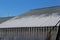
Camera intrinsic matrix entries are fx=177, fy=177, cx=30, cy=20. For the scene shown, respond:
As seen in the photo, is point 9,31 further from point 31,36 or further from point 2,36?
point 31,36

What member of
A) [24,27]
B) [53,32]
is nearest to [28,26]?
[24,27]

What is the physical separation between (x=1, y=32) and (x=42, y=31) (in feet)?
10.1

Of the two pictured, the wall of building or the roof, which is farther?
the roof

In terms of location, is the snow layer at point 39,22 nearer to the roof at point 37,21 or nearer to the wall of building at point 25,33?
the roof at point 37,21

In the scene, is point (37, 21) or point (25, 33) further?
point (37, 21)

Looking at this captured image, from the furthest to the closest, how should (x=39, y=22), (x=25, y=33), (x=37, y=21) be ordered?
(x=37, y=21)
(x=39, y=22)
(x=25, y=33)

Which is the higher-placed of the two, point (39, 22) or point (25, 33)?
point (39, 22)

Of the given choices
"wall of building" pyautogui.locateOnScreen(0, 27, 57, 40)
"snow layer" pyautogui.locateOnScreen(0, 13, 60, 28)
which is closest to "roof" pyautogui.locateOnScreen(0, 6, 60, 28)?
"snow layer" pyautogui.locateOnScreen(0, 13, 60, 28)

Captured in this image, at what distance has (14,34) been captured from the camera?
10.4 meters

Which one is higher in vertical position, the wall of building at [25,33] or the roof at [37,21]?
the roof at [37,21]

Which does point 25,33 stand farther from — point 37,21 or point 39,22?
point 37,21

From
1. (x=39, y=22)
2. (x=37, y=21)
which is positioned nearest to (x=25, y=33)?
(x=39, y=22)

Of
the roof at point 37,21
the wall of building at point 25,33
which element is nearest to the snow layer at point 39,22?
the roof at point 37,21

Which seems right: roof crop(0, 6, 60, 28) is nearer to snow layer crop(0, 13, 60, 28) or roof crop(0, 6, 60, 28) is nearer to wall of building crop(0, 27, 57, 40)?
snow layer crop(0, 13, 60, 28)
